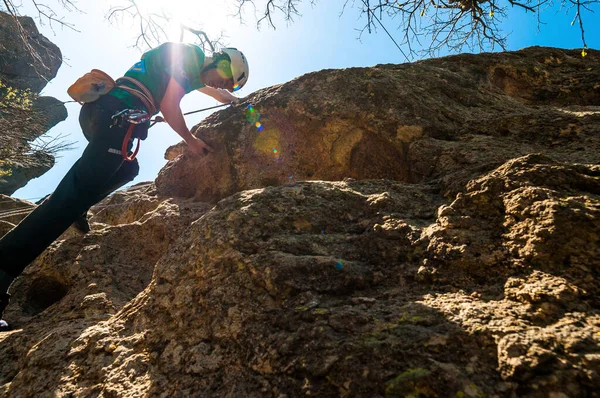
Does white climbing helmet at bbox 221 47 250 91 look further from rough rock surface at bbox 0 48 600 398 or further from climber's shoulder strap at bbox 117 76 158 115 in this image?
rough rock surface at bbox 0 48 600 398

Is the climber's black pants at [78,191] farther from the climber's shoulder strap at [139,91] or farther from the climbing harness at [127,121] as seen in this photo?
the climber's shoulder strap at [139,91]

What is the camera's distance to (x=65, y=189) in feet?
8.93

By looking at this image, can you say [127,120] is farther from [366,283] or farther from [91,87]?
[366,283]

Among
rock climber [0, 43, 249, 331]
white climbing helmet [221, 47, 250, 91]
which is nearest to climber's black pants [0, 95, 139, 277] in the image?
rock climber [0, 43, 249, 331]

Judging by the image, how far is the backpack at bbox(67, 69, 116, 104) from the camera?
2.90 meters

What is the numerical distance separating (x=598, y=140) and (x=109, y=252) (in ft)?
12.5

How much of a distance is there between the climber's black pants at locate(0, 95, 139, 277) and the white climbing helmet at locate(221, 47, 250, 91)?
1176mm

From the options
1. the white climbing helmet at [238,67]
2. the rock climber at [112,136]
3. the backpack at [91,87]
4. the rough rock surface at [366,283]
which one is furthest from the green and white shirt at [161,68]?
the rough rock surface at [366,283]

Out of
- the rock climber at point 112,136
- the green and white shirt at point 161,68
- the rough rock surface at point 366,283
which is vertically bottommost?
the rough rock surface at point 366,283

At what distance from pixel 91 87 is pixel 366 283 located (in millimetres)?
2702

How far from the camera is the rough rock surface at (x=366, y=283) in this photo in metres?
1.19

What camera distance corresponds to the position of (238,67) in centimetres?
376

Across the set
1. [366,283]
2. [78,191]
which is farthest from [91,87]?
[366,283]

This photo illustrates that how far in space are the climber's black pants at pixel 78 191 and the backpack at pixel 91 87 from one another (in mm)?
59
